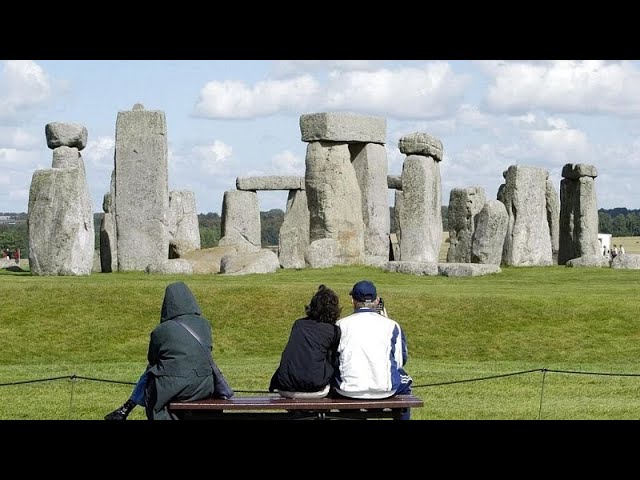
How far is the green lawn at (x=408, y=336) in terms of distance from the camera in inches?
526

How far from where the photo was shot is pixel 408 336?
17422 mm

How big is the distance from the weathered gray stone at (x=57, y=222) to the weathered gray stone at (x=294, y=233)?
7165 mm

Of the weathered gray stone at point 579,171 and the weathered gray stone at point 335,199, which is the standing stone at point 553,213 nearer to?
the weathered gray stone at point 579,171

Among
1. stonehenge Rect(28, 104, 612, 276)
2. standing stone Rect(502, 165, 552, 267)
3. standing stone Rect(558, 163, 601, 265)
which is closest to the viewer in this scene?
stonehenge Rect(28, 104, 612, 276)

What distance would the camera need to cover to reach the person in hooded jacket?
28.9 feet

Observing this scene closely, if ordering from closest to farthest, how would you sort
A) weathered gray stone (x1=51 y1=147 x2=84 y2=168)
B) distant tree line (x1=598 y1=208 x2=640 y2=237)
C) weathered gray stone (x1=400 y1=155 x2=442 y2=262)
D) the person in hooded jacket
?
the person in hooded jacket < weathered gray stone (x1=51 y1=147 x2=84 y2=168) < weathered gray stone (x1=400 y1=155 x2=442 y2=262) < distant tree line (x1=598 y1=208 x2=640 y2=237)

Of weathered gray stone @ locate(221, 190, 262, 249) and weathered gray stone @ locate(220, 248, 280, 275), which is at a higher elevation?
weathered gray stone @ locate(221, 190, 262, 249)

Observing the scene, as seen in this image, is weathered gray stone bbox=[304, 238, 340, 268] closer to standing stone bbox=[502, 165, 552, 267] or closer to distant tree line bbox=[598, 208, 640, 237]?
standing stone bbox=[502, 165, 552, 267]

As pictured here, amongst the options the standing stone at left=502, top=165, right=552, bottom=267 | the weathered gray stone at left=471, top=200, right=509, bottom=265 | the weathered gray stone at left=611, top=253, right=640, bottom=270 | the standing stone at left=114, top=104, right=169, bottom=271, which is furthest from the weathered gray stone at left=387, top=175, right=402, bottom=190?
the standing stone at left=114, top=104, right=169, bottom=271

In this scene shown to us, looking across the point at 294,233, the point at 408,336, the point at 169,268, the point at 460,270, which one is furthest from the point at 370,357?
the point at 294,233

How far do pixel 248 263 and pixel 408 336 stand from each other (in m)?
7.74

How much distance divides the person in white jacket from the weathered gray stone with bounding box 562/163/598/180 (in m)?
24.0
